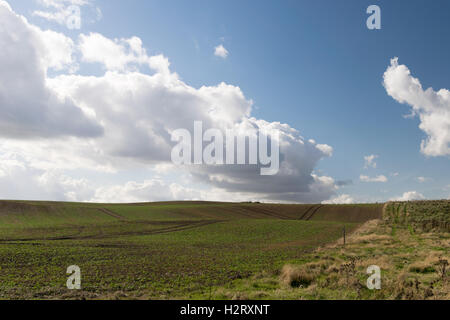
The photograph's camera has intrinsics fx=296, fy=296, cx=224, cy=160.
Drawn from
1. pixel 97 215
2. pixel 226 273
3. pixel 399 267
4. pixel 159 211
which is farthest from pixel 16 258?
pixel 159 211

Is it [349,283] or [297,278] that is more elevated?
[349,283]

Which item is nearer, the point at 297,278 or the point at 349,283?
the point at 349,283

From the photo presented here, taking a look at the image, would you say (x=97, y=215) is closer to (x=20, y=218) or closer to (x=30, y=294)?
(x=20, y=218)

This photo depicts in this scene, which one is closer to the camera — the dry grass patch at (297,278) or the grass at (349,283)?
the grass at (349,283)

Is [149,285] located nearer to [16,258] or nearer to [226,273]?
[226,273]

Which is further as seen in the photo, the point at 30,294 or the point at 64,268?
the point at 64,268

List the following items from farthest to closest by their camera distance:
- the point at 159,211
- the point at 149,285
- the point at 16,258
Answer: the point at 159,211 < the point at 16,258 < the point at 149,285

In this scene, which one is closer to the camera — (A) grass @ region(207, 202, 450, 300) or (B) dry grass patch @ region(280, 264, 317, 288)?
(A) grass @ region(207, 202, 450, 300)

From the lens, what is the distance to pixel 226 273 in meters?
21.9
